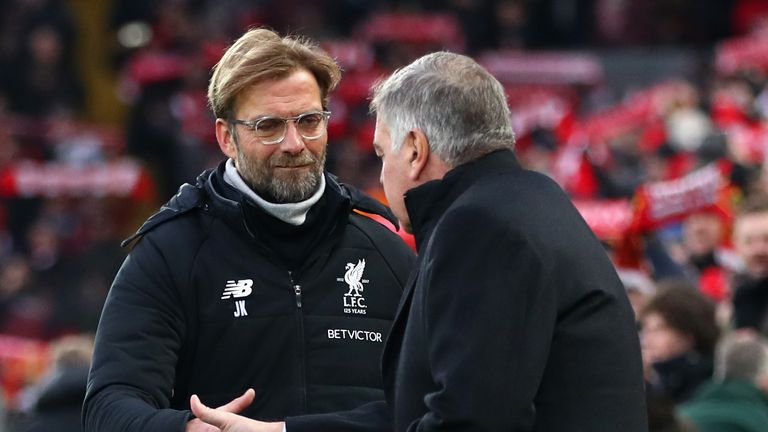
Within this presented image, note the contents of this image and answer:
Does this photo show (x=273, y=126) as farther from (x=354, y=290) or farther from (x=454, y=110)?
(x=454, y=110)

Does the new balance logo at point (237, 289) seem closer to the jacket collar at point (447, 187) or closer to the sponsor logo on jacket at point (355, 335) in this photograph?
the sponsor logo on jacket at point (355, 335)

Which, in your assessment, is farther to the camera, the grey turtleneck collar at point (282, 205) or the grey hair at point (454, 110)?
the grey turtleneck collar at point (282, 205)

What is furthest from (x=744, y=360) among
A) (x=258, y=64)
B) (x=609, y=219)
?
(x=609, y=219)

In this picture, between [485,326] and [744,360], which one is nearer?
[485,326]

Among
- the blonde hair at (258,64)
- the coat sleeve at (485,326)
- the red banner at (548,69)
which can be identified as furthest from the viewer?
the red banner at (548,69)

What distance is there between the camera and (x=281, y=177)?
387 cm

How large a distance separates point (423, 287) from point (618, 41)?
1199 cm

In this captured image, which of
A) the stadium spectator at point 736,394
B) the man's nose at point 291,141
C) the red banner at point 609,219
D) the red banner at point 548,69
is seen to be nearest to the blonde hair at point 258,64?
the man's nose at point 291,141

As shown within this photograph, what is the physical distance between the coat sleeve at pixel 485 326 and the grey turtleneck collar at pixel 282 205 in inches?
28.9

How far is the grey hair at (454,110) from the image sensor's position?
3.35m

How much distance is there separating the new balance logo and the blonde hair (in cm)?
43

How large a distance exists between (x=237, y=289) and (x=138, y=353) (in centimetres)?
29

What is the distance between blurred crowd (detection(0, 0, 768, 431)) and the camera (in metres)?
11.1

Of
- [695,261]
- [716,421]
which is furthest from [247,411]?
[695,261]
